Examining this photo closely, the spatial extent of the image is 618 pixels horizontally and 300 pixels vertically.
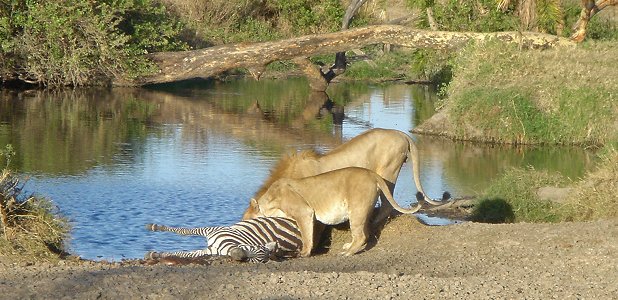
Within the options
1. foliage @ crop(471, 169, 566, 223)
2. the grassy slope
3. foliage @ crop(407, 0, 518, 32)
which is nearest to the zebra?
foliage @ crop(471, 169, 566, 223)

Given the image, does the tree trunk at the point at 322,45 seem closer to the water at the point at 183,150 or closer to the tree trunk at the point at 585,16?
the tree trunk at the point at 585,16

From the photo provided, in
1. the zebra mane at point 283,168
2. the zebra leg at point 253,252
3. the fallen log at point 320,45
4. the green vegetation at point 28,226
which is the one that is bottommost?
the zebra leg at point 253,252

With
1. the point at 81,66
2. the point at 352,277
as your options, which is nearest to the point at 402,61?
the point at 81,66

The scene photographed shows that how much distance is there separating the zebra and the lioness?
13 centimetres

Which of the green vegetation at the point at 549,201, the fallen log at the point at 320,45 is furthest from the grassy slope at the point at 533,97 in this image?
the green vegetation at the point at 549,201

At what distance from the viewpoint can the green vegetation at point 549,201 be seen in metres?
14.5

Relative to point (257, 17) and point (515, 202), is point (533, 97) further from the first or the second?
point (257, 17)

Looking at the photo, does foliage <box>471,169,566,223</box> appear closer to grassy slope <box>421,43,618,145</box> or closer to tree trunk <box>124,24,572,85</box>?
grassy slope <box>421,43,618,145</box>

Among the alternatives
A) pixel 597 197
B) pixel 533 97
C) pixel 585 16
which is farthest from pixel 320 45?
pixel 597 197

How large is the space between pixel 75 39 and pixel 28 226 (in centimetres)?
2081

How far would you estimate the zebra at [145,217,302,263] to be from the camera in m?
11.8

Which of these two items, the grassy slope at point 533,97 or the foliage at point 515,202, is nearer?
the foliage at point 515,202

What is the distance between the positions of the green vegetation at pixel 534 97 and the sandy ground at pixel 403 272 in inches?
445

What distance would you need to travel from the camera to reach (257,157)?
22453 millimetres
